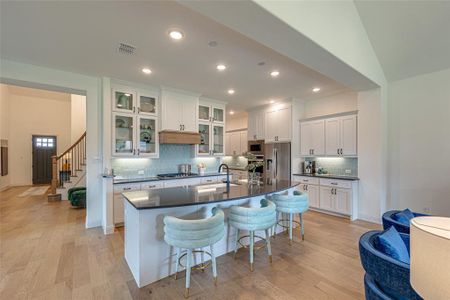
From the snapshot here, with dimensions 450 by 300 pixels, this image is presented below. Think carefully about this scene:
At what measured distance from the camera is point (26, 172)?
8633mm

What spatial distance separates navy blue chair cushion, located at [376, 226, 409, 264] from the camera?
1.36 m

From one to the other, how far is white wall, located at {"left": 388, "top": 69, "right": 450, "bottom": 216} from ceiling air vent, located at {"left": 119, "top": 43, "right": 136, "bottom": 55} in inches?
192

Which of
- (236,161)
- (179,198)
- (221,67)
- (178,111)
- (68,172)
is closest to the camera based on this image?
(179,198)

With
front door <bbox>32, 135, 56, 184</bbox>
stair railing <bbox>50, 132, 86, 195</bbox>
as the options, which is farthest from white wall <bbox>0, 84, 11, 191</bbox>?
stair railing <bbox>50, 132, 86, 195</bbox>

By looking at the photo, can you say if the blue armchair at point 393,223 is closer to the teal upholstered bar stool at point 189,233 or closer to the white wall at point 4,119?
the teal upholstered bar stool at point 189,233

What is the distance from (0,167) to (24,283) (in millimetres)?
7839

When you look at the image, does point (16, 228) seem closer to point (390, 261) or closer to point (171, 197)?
point (171, 197)

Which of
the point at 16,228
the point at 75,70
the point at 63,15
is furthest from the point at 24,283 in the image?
the point at 75,70

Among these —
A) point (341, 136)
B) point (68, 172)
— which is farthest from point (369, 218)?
point (68, 172)

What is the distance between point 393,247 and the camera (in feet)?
4.55

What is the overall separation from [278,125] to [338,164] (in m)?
1.85

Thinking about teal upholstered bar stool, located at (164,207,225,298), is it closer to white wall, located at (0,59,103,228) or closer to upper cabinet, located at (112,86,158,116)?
white wall, located at (0,59,103,228)

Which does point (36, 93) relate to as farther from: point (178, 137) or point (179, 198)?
point (179, 198)

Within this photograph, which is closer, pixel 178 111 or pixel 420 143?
pixel 420 143
